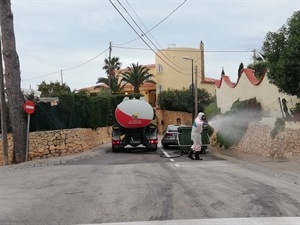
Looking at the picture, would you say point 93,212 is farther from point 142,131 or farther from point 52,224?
point 142,131

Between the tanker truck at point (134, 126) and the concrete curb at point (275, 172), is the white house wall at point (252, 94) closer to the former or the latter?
the concrete curb at point (275, 172)

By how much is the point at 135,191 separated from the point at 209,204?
208 cm

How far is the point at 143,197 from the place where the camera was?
860 cm

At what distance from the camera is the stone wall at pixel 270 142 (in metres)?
15.2

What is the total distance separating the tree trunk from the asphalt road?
7440mm

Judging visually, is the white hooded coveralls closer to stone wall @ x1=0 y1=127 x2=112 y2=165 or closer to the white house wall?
the white house wall

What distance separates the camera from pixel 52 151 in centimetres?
2091

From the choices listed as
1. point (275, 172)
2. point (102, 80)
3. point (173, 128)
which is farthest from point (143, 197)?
point (102, 80)

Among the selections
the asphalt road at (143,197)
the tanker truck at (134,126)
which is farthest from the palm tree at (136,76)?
the asphalt road at (143,197)

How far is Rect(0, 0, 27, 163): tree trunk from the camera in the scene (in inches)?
763

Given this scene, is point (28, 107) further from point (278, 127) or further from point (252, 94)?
point (278, 127)

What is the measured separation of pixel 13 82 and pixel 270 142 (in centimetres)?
1177

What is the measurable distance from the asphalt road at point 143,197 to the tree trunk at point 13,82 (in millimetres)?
7440

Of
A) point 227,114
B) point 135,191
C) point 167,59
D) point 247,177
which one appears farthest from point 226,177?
point 167,59
